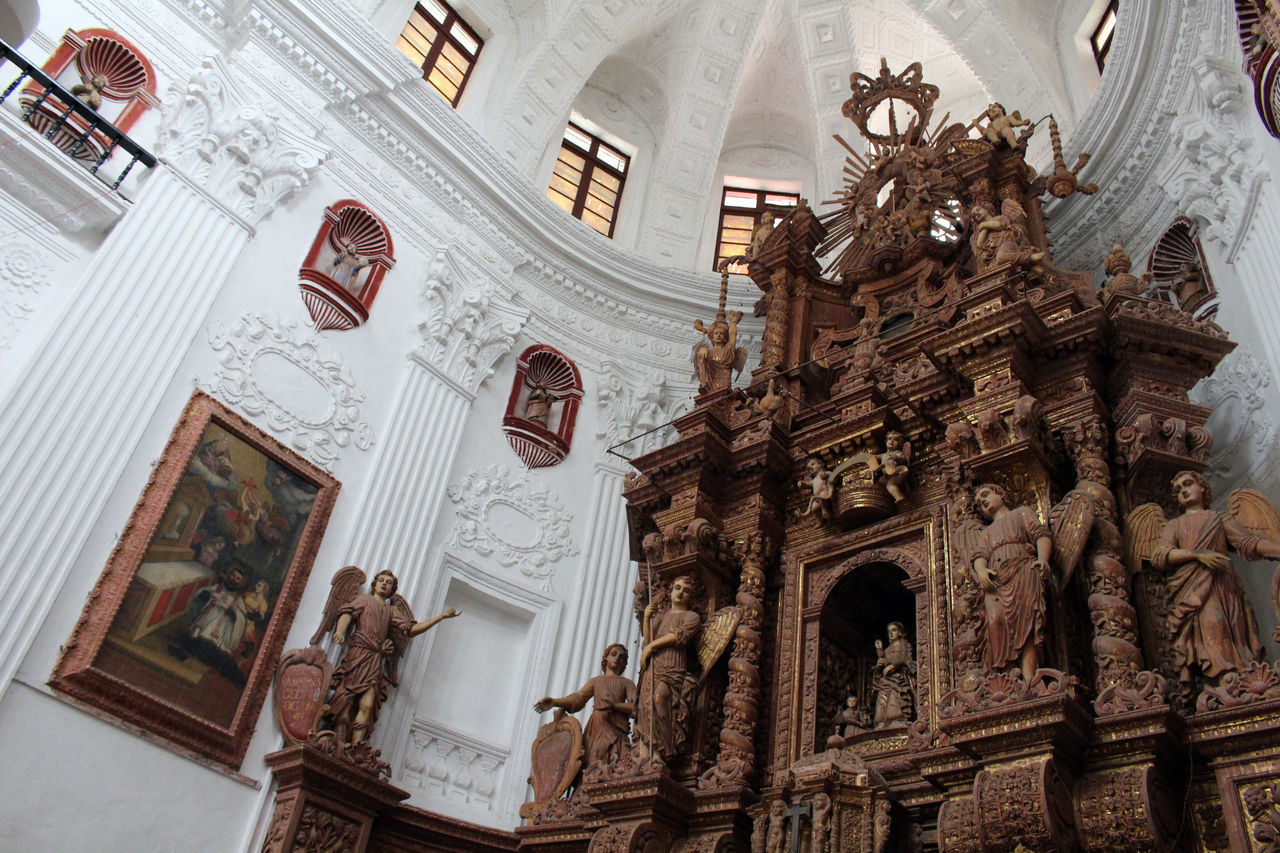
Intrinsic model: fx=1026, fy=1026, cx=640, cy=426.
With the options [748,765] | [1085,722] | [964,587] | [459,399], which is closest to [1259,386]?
[964,587]

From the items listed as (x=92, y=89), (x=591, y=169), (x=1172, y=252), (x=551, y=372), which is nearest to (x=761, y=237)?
(x=551, y=372)

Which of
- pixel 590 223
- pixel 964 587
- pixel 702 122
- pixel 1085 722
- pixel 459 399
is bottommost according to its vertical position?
pixel 1085 722

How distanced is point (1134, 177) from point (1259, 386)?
12.5ft

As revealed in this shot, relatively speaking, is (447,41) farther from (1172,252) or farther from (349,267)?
(1172,252)

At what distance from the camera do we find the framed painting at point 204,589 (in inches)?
343

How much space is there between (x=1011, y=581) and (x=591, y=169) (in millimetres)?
11936

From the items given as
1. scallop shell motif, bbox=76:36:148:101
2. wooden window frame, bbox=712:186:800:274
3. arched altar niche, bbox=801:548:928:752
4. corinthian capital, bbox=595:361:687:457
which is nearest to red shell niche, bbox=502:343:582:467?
corinthian capital, bbox=595:361:687:457

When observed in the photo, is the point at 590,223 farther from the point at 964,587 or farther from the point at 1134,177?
the point at 964,587

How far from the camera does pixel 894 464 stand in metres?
9.27

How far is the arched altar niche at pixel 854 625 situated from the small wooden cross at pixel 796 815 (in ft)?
5.00

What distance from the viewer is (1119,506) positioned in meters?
8.01

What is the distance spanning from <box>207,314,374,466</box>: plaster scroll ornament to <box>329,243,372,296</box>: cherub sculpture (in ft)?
3.25

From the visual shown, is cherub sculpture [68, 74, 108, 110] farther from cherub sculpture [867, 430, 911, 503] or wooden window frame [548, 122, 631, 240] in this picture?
cherub sculpture [867, 430, 911, 503]

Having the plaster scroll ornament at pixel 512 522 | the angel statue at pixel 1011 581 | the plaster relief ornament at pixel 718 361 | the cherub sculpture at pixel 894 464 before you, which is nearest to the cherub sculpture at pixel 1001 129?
the plaster relief ornament at pixel 718 361
